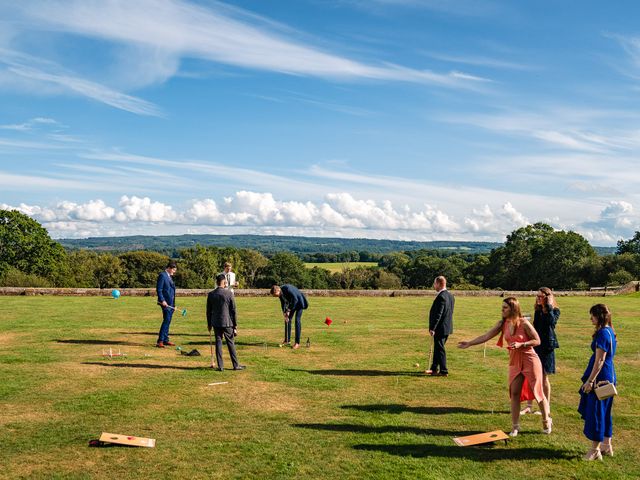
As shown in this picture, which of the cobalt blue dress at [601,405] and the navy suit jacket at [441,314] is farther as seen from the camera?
the navy suit jacket at [441,314]

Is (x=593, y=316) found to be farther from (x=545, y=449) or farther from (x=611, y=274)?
(x=611, y=274)

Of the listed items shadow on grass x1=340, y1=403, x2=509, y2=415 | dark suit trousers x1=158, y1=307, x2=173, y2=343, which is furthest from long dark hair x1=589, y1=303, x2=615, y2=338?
dark suit trousers x1=158, y1=307, x2=173, y2=343

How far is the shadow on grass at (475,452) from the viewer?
7.42 metres

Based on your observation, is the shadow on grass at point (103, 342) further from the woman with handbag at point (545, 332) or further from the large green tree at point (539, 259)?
the large green tree at point (539, 259)

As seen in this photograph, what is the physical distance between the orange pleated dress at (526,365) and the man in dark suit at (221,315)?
249 inches

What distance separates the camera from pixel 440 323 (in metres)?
12.2

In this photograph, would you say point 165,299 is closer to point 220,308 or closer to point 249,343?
point 249,343

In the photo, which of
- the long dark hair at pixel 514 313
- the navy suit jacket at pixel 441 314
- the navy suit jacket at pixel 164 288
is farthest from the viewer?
the navy suit jacket at pixel 164 288

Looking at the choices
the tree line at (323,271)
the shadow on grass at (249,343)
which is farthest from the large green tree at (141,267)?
the shadow on grass at (249,343)

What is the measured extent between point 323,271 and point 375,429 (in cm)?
8468

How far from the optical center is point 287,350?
49.6 feet

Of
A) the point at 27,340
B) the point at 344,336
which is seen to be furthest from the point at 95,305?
the point at 344,336

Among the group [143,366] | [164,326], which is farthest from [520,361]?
[164,326]

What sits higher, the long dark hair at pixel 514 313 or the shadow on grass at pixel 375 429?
the long dark hair at pixel 514 313
